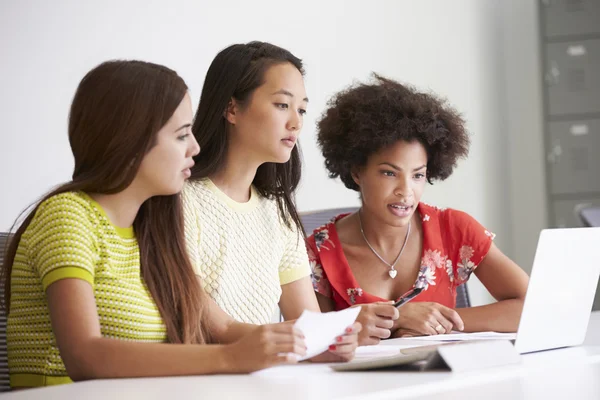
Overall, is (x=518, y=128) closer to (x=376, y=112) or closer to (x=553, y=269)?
(x=376, y=112)

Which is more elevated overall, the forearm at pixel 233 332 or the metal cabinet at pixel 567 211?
the forearm at pixel 233 332

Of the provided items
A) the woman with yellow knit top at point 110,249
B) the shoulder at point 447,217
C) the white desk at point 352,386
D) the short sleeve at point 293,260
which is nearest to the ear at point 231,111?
the short sleeve at point 293,260

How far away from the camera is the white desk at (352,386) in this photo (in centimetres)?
98

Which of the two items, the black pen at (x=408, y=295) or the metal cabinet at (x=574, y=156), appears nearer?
the black pen at (x=408, y=295)

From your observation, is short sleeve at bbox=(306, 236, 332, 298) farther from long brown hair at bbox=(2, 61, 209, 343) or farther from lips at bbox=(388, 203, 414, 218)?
long brown hair at bbox=(2, 61, 209, 343)

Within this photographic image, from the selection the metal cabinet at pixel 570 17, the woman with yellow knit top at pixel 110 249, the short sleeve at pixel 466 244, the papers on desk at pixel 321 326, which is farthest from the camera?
the metal cabinet at pixel 570 17

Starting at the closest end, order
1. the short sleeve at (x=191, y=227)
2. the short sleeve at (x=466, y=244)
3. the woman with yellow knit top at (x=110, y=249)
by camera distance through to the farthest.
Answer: the woman with yellow knit top at (x=110, y=249)
the short sleeve at (x=191, y=227)
the short sleeve at (x=466, y=244)

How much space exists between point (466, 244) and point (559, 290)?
82 centimetres

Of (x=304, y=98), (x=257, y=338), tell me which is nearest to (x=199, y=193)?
(x=304, y=98)

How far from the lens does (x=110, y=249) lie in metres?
1.35

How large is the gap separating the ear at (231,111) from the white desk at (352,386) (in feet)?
2.45

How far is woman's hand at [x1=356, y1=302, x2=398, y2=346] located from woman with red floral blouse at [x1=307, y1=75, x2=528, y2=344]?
1.61ft

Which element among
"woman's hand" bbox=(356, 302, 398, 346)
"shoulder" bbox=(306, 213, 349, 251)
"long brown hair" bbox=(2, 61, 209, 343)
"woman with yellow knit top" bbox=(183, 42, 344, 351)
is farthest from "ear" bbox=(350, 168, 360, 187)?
"long brown hair" bbox=(2, 61, 209, 343)

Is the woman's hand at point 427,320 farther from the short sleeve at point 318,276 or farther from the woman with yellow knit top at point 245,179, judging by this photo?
the short sleeve at point 318,276
